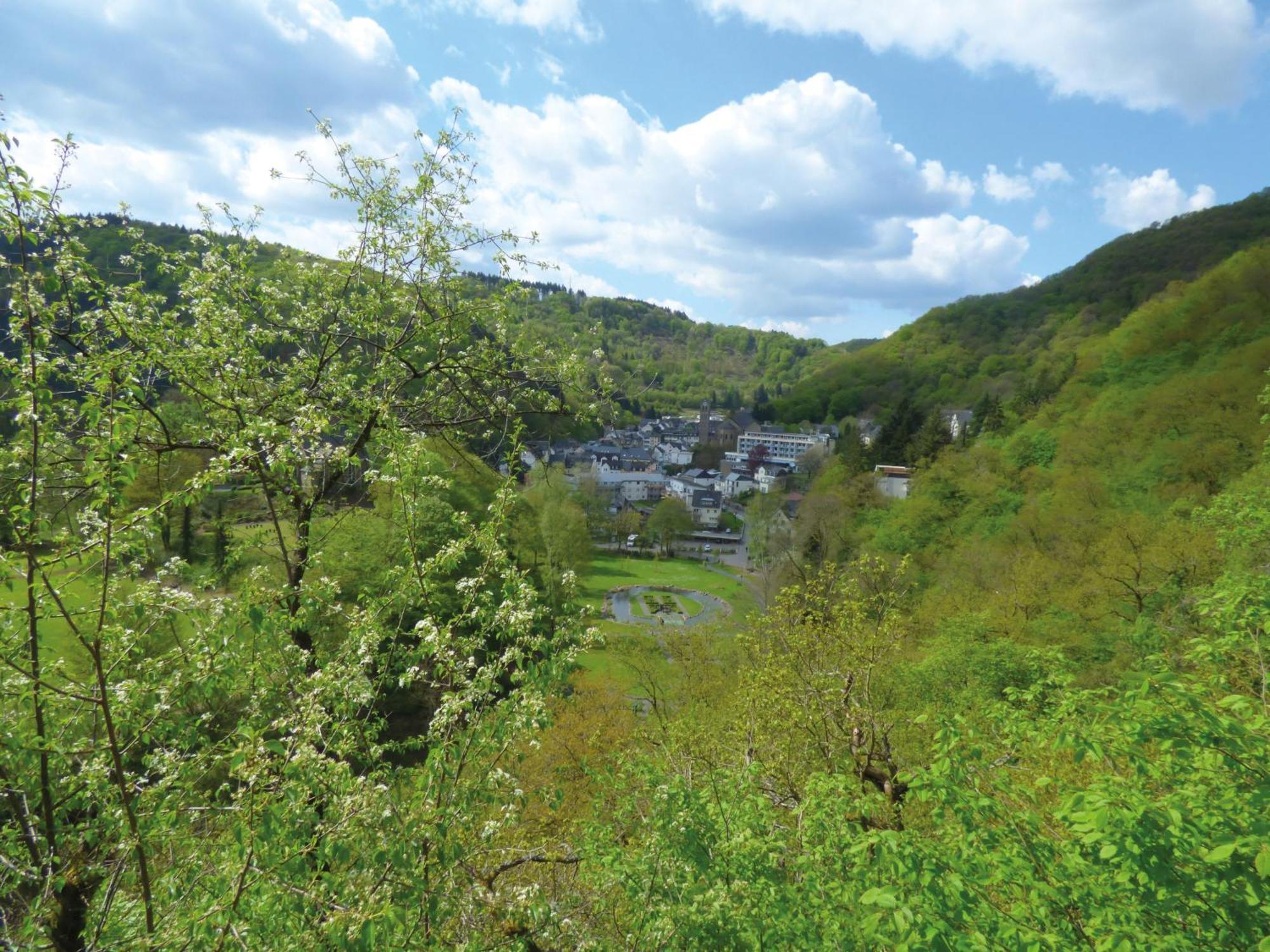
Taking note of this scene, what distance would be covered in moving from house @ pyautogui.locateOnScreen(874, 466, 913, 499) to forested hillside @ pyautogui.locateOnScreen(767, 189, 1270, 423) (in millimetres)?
11210

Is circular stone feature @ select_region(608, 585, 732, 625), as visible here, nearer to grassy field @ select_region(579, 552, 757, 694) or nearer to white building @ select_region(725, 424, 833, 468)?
grassy field @ select_region(579, 552, 757, 694)

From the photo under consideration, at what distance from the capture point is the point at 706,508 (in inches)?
3408

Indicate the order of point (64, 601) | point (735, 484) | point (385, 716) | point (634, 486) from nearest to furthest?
point (64, 601) < point (385, 716) < point (735, 484) < point (634, 486)

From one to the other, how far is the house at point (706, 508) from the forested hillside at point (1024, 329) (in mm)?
28004

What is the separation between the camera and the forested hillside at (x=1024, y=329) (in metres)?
77.6

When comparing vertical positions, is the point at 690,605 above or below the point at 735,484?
below

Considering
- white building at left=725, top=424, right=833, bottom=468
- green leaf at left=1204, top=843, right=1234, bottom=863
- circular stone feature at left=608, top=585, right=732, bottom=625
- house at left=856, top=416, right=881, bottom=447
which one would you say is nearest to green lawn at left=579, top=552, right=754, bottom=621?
circular stone feature at left=608, top=585, right=732, bottom=625

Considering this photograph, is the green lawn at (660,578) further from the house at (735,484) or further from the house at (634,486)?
the house at (735,484)

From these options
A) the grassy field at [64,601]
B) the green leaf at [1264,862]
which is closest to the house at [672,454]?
the grassy field at [64,601]

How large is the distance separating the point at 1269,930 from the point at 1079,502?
30.7 metres

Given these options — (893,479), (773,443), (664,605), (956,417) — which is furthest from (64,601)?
(773,443)

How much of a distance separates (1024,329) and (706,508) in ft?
212

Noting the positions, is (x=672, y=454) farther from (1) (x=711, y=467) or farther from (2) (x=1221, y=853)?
(2) (x=1221, y=853)

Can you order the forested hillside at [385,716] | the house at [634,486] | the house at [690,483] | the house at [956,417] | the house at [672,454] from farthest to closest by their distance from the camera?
1. the house at [672,454]
2. the house at [634,486]
3. the house at [690,483]
4. the house at [956,417]
5. the forested hillside at [385,716]
